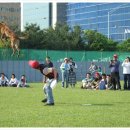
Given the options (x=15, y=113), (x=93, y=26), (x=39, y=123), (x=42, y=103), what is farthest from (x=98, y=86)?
(x=93, y=26)

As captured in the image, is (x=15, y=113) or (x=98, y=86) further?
(x=98, y=86)

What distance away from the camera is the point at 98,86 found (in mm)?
26391

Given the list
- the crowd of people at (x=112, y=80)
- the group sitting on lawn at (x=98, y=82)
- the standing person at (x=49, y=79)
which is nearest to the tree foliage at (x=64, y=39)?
the group sitting on lawn at (x=98, y=82)

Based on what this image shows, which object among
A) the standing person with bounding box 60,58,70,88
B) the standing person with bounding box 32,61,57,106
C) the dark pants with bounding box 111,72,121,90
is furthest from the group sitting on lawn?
the standing person with bounding box 32,61,57,106

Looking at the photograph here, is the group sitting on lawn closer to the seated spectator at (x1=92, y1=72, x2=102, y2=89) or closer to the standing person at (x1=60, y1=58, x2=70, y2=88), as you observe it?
the seated spectator at (x1=92, y1=72, x2=102, y2=89)

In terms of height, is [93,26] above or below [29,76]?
above

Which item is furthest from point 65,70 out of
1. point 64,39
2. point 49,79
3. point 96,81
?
point 64,39

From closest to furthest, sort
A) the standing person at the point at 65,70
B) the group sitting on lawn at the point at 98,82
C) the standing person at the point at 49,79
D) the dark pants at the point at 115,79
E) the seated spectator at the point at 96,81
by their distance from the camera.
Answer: the standing person at the point at 49,79, the dark pants at the point at 115,79, the group sitting on lawn at the point at 98,82, the seated spectator at the point at 96,81, the standing person at the point at 65,70

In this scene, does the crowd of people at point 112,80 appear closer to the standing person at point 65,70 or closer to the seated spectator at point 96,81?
the seated spectator at point 96,81

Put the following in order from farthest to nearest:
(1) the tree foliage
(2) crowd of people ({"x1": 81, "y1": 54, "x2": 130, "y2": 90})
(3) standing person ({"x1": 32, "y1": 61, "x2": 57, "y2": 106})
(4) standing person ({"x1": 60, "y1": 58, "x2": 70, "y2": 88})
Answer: (1) the tree foliage
(4) standing person ({"x1": 60, "y1": 58, "x2": 70, "y2": 88})
(2) crowd of people ({"x1": 81, "y1": 54, "x2": 130, "y2": 90})
(3) standing person ({"x1": 32, "y1": 61, "x2": 57, "y2": 106})

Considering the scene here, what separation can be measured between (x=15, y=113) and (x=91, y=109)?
7.79 ft

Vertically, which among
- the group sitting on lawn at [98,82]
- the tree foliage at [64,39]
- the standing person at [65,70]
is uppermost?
the tree foliage at [64,39]

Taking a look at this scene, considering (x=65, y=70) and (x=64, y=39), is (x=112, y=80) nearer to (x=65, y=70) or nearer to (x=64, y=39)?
(x=65, y=70)

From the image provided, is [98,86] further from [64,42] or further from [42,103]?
[64,42]
